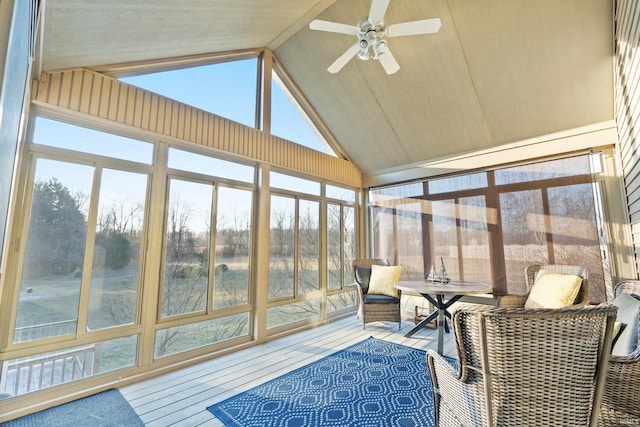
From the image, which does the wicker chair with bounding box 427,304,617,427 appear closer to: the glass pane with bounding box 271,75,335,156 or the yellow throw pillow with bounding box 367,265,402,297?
the yellow throw pillow with bounding box 367,265,402,297

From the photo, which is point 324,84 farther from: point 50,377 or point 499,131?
point 50,377

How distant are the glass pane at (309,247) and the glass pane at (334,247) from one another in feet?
1.05

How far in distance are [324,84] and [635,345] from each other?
15.4 feet

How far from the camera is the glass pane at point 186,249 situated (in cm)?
342

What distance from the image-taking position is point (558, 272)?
3.60m

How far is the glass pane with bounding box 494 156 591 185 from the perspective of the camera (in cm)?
400

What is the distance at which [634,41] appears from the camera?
2.46 m

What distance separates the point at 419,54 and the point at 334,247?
11.6 feet

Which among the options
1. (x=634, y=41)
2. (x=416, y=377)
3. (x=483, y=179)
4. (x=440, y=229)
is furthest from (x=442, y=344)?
(x=634, y=41)

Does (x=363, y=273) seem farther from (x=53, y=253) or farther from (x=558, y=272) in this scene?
(x=53, y=253)

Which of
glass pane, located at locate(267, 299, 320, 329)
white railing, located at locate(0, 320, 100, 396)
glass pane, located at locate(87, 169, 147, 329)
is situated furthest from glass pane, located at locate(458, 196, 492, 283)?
white railing, located at locate(0, 320, 100, 396)

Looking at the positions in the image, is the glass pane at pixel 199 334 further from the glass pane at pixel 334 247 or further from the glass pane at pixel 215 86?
the glass pane at pixel 215 86

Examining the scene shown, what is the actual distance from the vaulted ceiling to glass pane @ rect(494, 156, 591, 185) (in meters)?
0.47

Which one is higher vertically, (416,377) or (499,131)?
(499,131)
